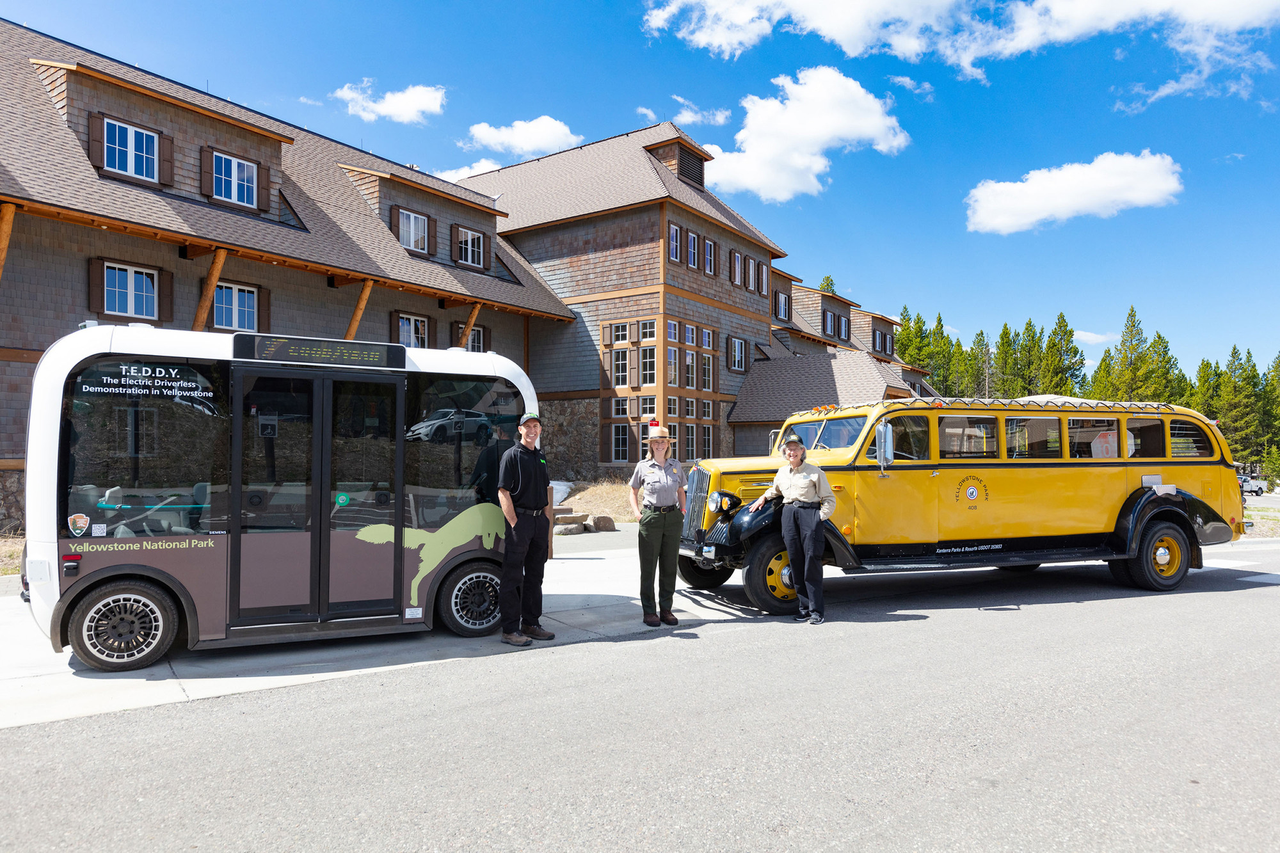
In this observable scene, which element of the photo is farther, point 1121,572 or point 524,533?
point 1121,572

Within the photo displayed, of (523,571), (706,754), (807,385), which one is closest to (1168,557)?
(523,571)

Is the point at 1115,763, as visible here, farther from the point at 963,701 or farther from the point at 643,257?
the point at 643,257

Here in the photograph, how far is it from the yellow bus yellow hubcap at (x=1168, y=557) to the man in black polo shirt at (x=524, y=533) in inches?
322

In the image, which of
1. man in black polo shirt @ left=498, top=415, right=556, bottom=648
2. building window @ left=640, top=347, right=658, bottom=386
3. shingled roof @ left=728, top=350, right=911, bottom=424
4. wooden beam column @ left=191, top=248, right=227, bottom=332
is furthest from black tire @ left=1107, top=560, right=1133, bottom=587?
shingled roof @ left=728, top=350, right=911, bottom=424

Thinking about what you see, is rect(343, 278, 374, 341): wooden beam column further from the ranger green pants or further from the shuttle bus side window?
the shuttle bus side window

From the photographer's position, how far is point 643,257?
27.4 meters

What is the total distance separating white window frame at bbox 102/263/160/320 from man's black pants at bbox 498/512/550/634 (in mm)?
14349

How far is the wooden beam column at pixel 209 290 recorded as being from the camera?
56.7 ft

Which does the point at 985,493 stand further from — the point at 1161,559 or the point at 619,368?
the point at 619,368

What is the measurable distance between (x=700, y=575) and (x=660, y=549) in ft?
7.13

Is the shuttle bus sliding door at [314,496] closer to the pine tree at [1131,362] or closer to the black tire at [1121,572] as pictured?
the black tire at [1121,572]

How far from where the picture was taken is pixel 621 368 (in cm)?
2778

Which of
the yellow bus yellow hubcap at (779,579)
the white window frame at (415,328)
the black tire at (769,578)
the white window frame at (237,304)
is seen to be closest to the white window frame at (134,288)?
the white window frame at (237,304)

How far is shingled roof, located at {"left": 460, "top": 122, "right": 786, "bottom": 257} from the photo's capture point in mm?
28438
